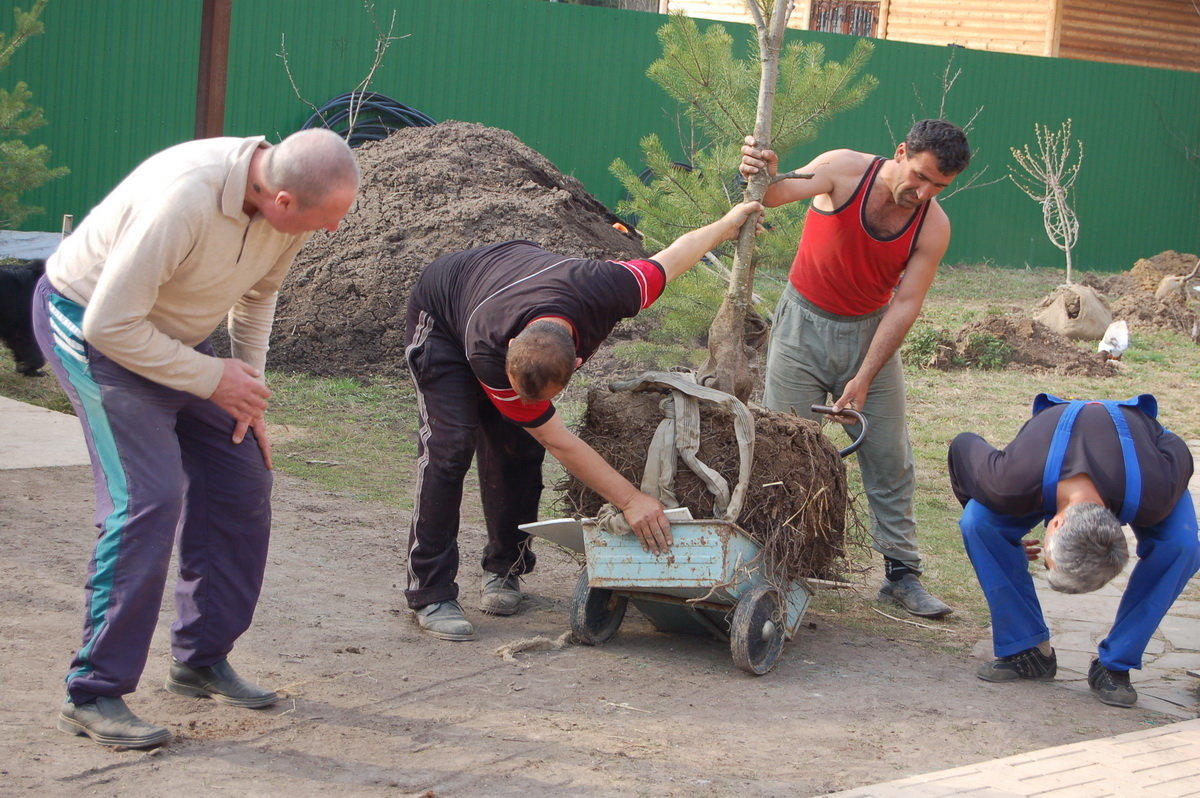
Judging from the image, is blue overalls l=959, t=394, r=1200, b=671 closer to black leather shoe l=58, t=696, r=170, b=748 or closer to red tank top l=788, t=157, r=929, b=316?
red tank top l=788, t=157, r=929, b=316

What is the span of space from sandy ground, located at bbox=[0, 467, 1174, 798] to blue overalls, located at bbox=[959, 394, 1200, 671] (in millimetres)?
213

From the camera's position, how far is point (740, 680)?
3.88 meters

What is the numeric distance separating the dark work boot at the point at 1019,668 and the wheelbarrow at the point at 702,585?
66 cm

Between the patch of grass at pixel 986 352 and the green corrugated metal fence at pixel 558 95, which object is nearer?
the patch of grass at pixel 986 352

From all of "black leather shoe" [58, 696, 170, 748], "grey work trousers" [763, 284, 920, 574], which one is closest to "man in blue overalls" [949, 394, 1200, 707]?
"grey work trousers" [763, 284, 920, 574]

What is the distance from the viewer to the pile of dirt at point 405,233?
8805 mm

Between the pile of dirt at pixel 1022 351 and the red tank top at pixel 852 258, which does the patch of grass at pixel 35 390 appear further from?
the pile of dirt at pixel 1022 351

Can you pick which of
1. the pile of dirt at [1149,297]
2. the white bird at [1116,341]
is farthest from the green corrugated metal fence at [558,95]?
the white bird at [1116,341]

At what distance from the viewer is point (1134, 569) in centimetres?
386

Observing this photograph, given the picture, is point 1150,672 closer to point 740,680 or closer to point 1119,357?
point 740,680

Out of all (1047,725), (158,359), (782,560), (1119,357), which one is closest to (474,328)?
(158,359)

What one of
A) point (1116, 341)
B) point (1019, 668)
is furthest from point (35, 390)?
point (1116, 341)

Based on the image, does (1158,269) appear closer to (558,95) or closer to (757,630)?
(558,95)

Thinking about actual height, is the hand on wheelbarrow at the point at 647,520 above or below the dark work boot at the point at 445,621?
above
